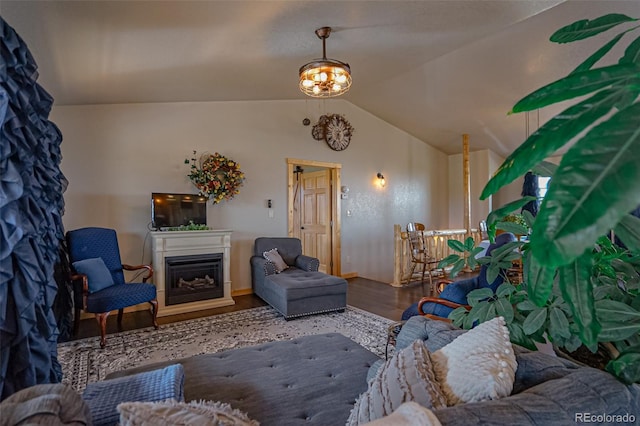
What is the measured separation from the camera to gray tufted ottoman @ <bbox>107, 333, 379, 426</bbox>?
1.29 m

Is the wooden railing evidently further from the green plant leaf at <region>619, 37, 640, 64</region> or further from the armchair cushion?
the green plant leaf at <region>619, 37, 640, 64</region>

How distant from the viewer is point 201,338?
320cm

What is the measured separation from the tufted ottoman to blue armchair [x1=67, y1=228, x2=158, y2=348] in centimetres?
133

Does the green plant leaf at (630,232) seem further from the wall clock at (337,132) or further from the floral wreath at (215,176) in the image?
the wall clock at (337,132)

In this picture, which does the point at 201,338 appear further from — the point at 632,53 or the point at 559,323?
the point at 632,53

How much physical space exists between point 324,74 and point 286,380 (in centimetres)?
276

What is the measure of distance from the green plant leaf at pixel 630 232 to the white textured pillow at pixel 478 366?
→ 1.54 ft

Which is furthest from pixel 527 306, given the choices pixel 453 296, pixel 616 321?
pixel 453 296

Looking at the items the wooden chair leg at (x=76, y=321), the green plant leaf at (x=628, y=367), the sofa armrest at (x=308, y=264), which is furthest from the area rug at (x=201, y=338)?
the green plant leaf at (x=628, y=367)

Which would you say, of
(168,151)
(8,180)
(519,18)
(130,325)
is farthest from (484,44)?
(130,325)

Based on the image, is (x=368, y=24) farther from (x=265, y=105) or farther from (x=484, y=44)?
(x=265, y=105)

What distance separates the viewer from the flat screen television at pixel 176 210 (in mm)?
4074

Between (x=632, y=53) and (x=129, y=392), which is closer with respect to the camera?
(x=632, y=53)

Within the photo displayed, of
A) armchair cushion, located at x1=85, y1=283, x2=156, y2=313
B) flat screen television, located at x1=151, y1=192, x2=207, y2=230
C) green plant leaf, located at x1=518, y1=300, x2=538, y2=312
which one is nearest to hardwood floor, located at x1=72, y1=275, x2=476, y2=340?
armchair cushion, located at x1=85, y1=283, x2=156, y2=313
